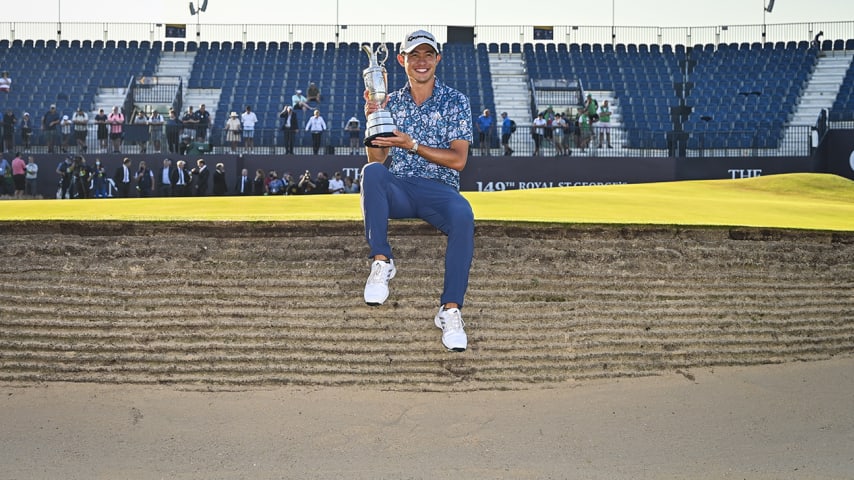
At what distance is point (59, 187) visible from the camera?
2319cm

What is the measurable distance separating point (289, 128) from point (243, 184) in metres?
2.21

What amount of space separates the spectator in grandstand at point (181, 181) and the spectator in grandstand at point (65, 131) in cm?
→ 400

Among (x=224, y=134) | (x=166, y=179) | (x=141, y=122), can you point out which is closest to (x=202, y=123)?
(x=224, y=134)

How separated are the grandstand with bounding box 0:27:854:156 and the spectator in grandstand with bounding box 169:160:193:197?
6348mm

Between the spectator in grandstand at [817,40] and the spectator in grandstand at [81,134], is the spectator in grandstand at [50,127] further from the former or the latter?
the spectator in grandstand at [817,40]

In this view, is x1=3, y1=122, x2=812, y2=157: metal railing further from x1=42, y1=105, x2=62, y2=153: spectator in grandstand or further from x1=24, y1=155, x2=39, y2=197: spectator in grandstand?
x1=24, y1=155, x2=39, y2=197: spectator in grandstand

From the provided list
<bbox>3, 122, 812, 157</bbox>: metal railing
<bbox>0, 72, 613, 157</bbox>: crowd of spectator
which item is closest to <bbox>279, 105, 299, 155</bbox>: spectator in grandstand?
<bbox>0, 72, 613, 157</bbox>: crowd of spectator

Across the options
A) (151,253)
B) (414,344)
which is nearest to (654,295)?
(414,344)

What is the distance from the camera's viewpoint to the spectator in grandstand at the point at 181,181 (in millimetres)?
21828

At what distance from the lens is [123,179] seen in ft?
74.3

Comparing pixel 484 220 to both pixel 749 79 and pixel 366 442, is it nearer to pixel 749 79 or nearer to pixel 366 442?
pixel 366 442

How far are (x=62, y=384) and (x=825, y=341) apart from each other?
5185 millimetres

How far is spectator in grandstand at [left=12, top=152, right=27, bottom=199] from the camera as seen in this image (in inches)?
927

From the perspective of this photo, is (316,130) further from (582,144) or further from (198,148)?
(582,144)
